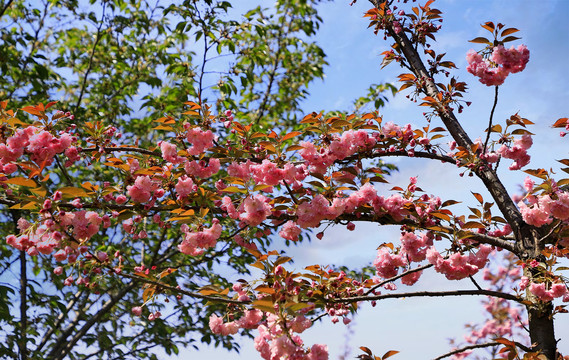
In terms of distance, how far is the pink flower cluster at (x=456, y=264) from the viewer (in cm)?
221

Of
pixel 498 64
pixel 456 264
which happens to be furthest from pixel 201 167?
pixel 498 64

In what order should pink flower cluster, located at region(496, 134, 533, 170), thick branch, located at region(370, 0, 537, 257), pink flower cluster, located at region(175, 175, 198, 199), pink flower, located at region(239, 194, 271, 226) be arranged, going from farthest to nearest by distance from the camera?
pink flower cluster, located at region(496, 134, 533, 170), thick branch, located at region(370, 0, 537, 257), pink flower cluster, located at region(175, 175, 198, 199), pink flower, located at region(239, 194, 271, 226)

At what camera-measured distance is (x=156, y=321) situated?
4.54 m

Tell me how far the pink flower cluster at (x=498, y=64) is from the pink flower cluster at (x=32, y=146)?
210 cm

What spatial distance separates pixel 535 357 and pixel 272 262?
120cm

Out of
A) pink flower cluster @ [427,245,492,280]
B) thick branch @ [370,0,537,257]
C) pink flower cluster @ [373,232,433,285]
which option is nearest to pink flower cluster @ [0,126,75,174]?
pink flower cluster @ [373,232,433,285]

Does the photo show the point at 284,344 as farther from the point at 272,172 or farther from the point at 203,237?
the point at 272,172

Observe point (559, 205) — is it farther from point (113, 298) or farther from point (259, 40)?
point (259, 40)

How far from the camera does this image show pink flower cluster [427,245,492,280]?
2.21 meters

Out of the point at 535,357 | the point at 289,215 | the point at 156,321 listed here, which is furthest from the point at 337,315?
the point at 156,321

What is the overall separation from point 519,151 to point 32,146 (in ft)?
8.12

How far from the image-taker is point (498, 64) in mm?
2582

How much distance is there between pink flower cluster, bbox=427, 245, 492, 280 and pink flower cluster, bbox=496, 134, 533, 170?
2.30 ft

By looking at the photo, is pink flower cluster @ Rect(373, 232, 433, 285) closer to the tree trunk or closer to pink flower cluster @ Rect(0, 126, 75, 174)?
the tree trunk
